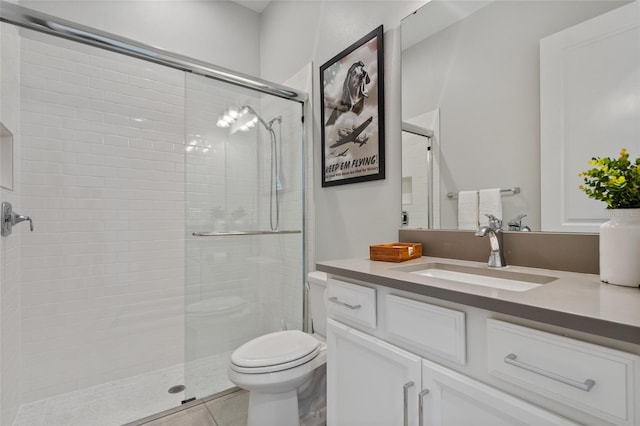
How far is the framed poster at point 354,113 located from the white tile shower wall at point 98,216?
48.9 inches

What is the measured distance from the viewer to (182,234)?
2523 millimetres

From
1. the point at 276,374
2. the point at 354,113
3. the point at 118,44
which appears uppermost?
the point at 118,44

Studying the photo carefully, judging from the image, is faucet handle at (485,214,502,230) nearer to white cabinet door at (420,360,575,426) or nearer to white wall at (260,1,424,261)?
white wall at (260,1,424,261)

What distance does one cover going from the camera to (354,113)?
186 cm

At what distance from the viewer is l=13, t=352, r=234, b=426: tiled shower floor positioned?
1.80 meters

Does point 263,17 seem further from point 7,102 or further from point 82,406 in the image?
point 82,406

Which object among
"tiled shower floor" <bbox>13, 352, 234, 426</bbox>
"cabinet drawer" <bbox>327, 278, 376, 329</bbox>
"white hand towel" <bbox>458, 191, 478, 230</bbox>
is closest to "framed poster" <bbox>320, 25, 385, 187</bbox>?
"white hand towel" <bbox>458, 191, 478, 230</bbox>

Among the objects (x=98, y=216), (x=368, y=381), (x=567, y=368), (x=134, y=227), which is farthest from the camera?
(x=134, y=227)

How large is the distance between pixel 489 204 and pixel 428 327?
662 mm

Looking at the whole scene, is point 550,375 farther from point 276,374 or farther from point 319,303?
point 319,303

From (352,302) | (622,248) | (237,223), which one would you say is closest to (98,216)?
(237,223)

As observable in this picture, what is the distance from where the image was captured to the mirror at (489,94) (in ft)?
3.67

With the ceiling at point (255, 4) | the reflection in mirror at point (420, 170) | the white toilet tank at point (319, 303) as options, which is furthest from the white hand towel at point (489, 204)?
the ceiling at point (255, 4)

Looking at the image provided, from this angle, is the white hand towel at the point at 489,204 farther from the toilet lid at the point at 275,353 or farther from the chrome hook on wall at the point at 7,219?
the chrome hook on wall at the point at 7,219
